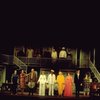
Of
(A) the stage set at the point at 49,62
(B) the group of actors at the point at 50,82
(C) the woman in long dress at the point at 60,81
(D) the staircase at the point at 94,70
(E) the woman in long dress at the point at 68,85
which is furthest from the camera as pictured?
(A) the stage set at the point at 49,62

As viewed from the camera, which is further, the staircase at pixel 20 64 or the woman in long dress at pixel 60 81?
the staircase at pixel 20 64

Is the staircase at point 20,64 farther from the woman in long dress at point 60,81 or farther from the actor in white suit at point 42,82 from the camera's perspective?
the woman in long dress at point 60,81

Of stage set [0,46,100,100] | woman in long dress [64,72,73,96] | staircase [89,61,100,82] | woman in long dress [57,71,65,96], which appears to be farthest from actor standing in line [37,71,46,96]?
staircase [89,61,100,82]

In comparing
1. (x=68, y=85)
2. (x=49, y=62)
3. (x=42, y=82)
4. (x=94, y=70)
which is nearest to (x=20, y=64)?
(x=49, y=62)

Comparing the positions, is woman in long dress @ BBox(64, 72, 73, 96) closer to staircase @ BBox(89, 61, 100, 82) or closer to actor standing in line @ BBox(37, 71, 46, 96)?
actor standing in line @ BBox(37, 71, 46, 96)

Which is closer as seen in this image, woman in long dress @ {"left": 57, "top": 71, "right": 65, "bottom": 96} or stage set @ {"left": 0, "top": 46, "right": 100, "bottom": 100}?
woman in long dress @ {"left": 57, "top": 71, "right": 65, "bottom": 96}

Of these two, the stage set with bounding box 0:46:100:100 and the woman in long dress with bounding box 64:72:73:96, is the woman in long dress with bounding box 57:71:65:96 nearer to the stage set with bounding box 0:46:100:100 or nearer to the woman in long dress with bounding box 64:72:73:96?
the woman in long dress with bounding box 64:72:73:96

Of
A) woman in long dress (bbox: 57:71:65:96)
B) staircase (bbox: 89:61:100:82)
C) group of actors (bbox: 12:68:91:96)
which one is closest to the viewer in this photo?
group of actors (bbox: 12:68:91:96)

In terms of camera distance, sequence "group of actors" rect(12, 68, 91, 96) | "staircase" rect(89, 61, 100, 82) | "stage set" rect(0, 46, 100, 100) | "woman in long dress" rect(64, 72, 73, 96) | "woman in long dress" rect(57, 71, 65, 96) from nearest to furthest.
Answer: "group of actors" rect(12, 68, 91, 96)
"woman in long dress" rect(64, 72, 73, 96)
"woman in long dress" rect(57, 71, 65, 96)
"staircase" rect(89, 61, 100, 82)
"stage set" rect(0, 46, 100, 100)

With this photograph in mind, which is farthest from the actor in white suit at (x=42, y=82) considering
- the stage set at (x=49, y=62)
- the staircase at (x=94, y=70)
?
the staircase at (x=94, y=70)

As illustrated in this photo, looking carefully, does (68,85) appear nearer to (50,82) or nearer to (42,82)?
(50,82)

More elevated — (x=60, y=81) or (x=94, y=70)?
(x=94, y=70)

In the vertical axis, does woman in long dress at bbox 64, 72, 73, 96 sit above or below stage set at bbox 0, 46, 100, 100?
below

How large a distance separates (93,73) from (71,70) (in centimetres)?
212
